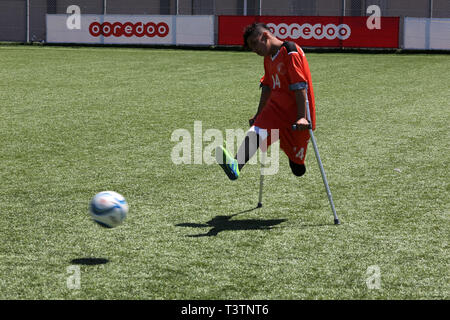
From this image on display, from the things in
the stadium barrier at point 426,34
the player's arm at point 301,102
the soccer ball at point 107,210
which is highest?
the stadium barrier at point 426,34

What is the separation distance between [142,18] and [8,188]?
2471cm

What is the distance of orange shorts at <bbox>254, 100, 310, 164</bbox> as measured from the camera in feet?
20.1

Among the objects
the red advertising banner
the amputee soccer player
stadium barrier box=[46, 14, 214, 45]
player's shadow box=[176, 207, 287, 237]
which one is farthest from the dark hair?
stadium barrier box=[46, 14, 214, 45]

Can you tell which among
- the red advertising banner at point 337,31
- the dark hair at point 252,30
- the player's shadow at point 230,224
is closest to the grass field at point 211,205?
the player's shadow at point 230,224

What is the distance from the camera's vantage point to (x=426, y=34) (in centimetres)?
2827

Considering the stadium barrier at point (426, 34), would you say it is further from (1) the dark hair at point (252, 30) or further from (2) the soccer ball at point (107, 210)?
(2) the soccer ball at point (107, 210)

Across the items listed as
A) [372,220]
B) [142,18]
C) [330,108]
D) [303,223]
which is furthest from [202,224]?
[142,18]

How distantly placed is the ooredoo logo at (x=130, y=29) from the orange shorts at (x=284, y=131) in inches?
999

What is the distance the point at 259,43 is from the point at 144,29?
25758 mm

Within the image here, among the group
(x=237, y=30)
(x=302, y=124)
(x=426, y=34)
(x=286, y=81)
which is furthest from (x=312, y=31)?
(x=302, y=124)

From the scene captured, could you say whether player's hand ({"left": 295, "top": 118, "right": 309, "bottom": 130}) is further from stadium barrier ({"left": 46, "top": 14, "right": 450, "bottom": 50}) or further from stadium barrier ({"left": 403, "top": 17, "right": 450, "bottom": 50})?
stadium barrier ({"left": 403, "top": 17, "right": 450, "bottom": 50})

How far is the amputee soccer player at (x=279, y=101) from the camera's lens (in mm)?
5832

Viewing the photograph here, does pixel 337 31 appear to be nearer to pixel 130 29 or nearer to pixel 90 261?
pixel 130 29
